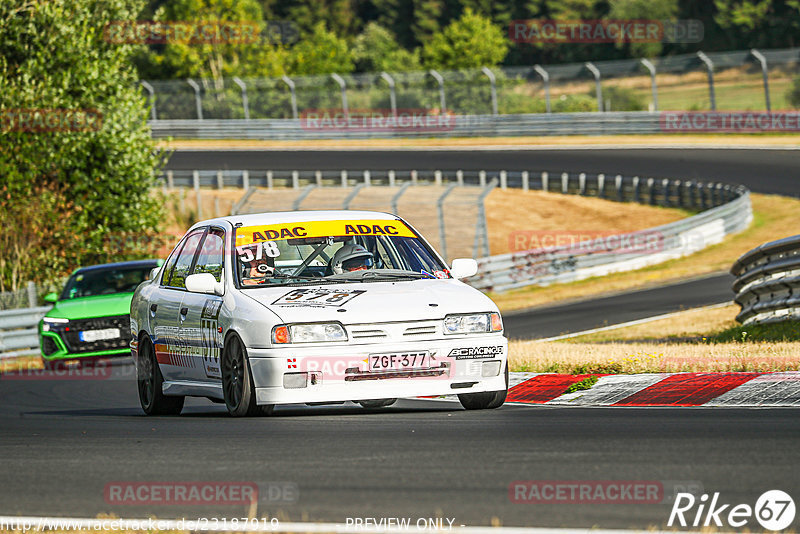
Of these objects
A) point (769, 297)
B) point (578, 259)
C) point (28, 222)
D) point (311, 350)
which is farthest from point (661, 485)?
point (578, 259)

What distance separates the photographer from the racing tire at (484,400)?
29.8 ft

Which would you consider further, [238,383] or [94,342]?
[94,342]

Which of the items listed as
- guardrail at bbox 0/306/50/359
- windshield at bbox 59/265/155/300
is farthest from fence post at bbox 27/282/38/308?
windshield at bbox 59/265/155/300

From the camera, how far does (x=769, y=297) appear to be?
16141 mm

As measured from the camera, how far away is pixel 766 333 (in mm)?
15375

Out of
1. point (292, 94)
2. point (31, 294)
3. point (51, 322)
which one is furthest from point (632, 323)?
point (292, 94)

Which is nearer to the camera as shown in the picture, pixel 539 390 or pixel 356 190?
pixel 539 390

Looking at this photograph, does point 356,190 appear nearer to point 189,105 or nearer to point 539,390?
point 539,390

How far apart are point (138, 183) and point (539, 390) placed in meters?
18.5

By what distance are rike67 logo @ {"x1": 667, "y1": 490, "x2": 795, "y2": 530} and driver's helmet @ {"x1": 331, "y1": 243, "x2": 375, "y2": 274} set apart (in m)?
4.73

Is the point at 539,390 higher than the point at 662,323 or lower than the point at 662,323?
higher

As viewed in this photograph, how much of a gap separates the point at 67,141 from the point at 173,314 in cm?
1707

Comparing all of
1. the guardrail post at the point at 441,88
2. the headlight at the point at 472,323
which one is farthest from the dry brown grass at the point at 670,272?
the guardrail post at the point at 441,88

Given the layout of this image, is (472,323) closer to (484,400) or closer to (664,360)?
(484,400)
